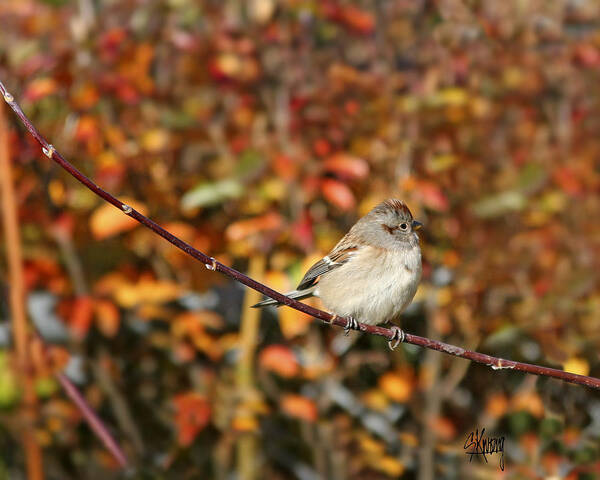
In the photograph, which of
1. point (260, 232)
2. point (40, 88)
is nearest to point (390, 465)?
point (260, 232)

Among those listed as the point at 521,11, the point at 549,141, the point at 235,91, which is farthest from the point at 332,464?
the point at 521,11

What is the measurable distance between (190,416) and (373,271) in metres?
1.50

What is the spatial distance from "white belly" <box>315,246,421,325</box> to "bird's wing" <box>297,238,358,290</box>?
0.10 ft

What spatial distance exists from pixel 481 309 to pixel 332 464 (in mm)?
1101

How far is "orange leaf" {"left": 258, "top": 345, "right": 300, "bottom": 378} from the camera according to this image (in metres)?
3.28

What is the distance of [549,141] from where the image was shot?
178 inches

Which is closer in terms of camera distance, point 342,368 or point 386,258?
point 386,258

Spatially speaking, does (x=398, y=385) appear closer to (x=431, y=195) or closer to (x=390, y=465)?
(x=390, y=465)

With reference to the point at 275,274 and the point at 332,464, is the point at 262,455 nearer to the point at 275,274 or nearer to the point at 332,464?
the point at 332,464

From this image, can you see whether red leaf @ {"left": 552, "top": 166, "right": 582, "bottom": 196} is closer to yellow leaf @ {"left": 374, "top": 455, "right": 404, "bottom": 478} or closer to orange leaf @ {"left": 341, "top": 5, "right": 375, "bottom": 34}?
orange leaf @ {"left": 341, "top": 5, "right": 375, "bottom": 34}

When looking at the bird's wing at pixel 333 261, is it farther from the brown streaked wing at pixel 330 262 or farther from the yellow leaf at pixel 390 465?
the yellow leaf at pixel 390 465

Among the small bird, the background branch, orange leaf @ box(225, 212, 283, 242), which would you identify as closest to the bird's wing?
the small bird

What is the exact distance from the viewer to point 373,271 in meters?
2.34
